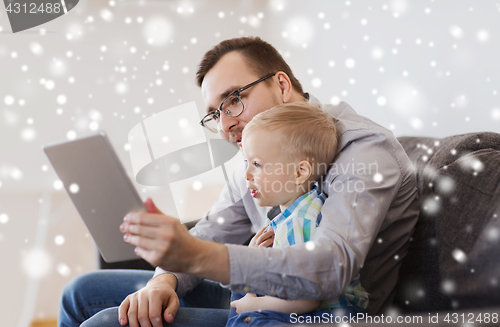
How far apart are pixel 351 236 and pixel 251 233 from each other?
693 millimetres

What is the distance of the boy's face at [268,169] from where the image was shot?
87 cm

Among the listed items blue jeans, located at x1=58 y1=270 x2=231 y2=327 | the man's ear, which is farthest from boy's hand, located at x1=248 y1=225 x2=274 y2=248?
the man's ear

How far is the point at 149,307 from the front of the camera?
91 cm

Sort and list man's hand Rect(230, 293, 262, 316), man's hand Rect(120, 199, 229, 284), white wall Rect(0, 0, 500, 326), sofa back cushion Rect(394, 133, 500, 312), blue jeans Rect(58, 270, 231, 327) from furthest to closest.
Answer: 1. white wall Rect(0, 0, 500, 326)
2. blue jeans Rect(58, 270, 231, 327)
3. man's hand Rect(230, 293, 262, 316)
4. sofa back cushion Rect(394, 133, 500, 312)
5. man's hand Rect(120, 199, 229, 284)

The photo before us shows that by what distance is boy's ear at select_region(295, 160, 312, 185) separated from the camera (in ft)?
2.84

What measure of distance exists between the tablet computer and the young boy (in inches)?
13.2

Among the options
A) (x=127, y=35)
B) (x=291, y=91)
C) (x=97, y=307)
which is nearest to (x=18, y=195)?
(x=127, y=35)

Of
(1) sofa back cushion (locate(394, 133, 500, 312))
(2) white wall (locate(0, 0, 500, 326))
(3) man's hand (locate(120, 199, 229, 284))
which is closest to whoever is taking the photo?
(3) man's hand (locate(120, 199, 229, 284))

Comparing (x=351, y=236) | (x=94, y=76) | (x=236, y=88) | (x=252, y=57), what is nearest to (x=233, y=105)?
(x=236, y=88)

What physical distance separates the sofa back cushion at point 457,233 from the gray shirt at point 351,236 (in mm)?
49

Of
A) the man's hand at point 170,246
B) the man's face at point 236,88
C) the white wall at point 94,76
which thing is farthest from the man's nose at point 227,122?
the white wall at point 94,76

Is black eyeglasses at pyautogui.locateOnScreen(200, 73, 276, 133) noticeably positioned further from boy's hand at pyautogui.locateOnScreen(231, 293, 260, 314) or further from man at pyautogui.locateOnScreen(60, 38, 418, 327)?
boy's hand at pyautogui.locateOnScreen(231, 293, 260, 314)

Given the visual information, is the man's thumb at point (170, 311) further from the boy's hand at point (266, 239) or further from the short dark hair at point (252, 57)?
the short dark hair at point (252, 57)

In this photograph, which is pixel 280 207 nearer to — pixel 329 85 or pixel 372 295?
pixel 372 295
